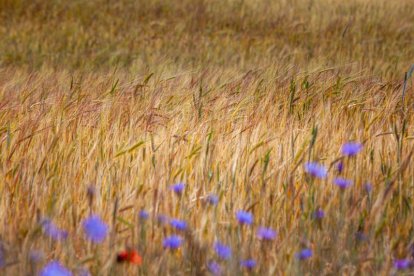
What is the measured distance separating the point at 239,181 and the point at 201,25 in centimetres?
535

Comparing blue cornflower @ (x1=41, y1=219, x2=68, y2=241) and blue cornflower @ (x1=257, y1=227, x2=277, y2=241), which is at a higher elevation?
blue cornflower @ (x1=41, y1=219, x2=68, y2=241)

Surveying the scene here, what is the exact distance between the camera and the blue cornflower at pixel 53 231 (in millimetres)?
1446

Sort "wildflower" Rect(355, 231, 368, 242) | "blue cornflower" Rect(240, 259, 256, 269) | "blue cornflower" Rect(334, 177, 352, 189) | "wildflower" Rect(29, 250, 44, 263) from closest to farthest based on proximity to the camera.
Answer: "wildflower" Rect(29, 250, 44, 263) → "blue cornflower" Rect(240, 259, 256, 269) → "wildflower" Rect(355, 231, 368, 242) → "blue cornflower" Rect(334, 177, 352, 189)

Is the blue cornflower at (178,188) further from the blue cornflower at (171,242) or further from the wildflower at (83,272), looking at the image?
the wildflower at (83,272)

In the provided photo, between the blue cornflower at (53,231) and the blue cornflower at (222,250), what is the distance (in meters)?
0.31

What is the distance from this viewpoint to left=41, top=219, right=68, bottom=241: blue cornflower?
1446 millimetres

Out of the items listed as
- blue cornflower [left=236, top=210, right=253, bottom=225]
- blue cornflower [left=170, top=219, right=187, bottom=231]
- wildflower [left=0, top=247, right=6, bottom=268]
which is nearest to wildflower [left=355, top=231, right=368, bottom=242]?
blue cornflower [left=236, top=210, right=253, bottom=225]

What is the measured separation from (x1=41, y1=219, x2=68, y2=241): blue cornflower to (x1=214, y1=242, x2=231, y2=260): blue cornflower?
1.02 feet

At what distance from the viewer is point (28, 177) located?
5.97 ft

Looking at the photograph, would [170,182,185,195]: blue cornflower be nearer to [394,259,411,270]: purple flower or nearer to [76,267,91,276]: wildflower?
[76,267,91,276]: wildflower

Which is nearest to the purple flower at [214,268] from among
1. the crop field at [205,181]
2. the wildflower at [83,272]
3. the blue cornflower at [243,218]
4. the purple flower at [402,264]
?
the crop field at [205,181]

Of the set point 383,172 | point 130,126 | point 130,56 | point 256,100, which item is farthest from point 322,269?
point 130,56

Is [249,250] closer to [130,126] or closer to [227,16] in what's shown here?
[130,126]

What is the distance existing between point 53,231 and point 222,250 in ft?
1.14
